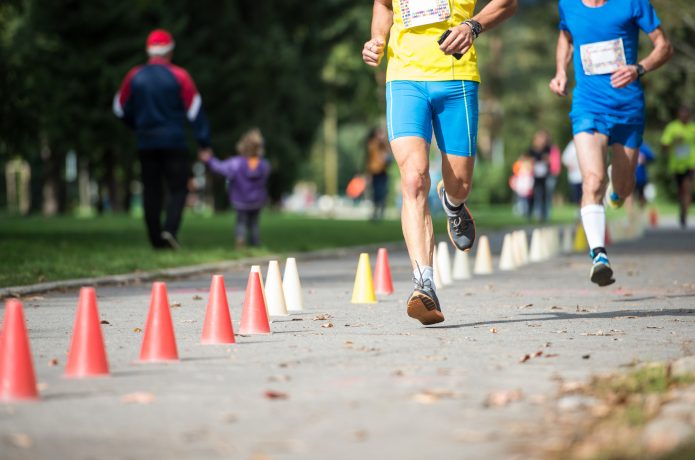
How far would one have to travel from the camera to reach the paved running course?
4.39 m

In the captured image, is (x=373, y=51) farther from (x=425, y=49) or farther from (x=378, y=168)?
(x=378, y=168)

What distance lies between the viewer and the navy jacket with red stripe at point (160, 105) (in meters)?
15.1

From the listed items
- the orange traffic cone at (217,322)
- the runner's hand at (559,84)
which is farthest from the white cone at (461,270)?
the orange traffic cone at (217,322)

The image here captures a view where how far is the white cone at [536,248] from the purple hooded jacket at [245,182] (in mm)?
3462

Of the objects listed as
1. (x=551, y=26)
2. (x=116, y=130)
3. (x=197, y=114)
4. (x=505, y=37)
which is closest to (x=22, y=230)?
(x=197, y=114)

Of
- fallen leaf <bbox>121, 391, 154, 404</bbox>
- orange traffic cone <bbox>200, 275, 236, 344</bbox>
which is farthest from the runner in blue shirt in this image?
fallen leaf <bbox>121, 391, 154, 404</bbox>

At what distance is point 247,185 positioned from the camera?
17.0 meters

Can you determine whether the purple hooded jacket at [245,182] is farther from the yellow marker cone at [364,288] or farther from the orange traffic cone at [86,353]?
the orange traffic cone at [86,353]

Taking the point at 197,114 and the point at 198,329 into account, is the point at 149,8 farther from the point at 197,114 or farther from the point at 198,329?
the point at 198,329

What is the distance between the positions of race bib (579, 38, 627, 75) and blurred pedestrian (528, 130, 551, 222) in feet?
62.4

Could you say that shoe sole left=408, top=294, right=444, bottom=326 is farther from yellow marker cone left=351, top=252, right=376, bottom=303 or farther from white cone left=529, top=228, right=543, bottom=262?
white cone left=529, top=228, right=543, bottom=262

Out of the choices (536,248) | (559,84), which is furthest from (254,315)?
(536,248)

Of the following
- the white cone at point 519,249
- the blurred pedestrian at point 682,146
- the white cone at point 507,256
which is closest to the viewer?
the white cone at point 507,256

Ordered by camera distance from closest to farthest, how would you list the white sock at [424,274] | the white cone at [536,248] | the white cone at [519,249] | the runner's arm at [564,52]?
the white sock at [424,274] → the runner's arm at [564,52] → the white cone at [519,249] → the white cone at [536,248]
